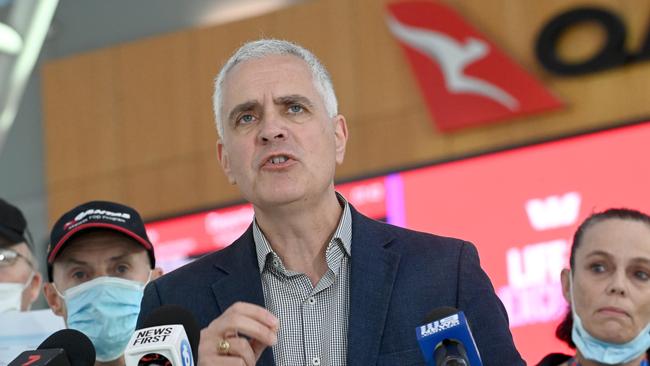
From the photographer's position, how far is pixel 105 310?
3342 mm

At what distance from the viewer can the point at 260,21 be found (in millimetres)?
8680

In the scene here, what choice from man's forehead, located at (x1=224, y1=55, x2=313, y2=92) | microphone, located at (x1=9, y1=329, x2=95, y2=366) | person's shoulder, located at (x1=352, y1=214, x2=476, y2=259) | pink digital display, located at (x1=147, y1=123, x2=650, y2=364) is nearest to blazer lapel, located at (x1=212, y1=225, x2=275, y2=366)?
person's shoulder, located at (x1=352, y1=214, x2=476, y2=259)

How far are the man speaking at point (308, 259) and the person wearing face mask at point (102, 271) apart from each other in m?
0.75

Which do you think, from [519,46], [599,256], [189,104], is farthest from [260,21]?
[599,256]

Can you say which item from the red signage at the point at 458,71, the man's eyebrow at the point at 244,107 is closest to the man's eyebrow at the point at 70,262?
the man's eyebrow at the point at 244,107

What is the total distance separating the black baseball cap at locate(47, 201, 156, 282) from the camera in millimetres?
3281

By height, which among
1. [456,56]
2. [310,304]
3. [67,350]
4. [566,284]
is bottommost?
[67,350]

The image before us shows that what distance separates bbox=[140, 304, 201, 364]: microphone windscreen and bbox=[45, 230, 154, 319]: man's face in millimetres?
1274

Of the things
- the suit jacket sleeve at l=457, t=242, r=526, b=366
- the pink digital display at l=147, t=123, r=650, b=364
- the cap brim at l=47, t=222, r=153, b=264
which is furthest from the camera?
the pink digital display at l=147, t=123, r=650, b=364

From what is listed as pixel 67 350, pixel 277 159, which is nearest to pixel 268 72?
pixel 277 159

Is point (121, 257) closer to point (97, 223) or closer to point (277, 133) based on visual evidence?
point (97, 223)

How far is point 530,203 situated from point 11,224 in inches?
144

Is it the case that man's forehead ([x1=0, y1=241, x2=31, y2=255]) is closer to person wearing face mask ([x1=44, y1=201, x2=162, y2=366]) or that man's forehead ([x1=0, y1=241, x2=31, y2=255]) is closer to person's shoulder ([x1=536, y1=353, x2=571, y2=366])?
person wearing face mask ([x1=44, y1=201, x2=162, y2=366])

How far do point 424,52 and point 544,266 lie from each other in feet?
6.21
